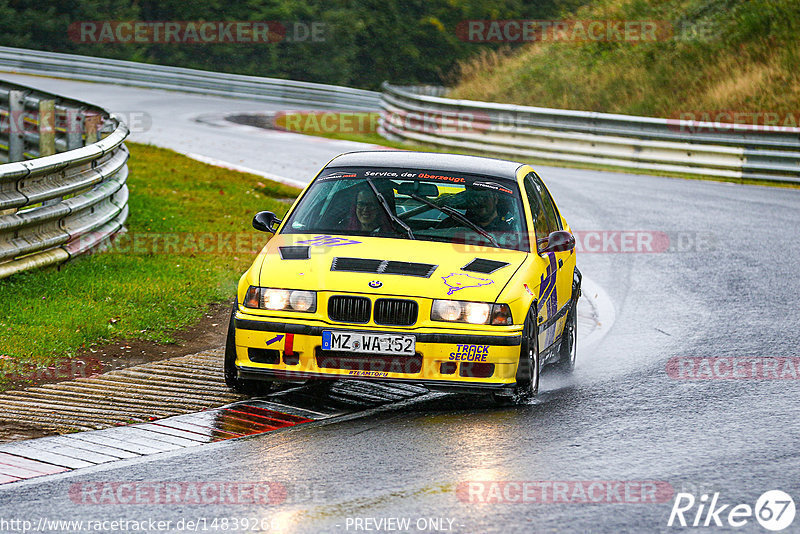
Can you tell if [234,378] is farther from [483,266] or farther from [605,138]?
[605,138]

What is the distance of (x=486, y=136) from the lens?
25.9 metres

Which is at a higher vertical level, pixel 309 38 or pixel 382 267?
pixel 309 38

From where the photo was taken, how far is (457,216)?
835 centimetres

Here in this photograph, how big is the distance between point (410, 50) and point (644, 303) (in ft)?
166

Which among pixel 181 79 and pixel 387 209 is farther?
pixel 181 79

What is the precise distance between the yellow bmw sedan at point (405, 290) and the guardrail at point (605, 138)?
48.3ft

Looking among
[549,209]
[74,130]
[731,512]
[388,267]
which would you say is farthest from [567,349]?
[74,130]

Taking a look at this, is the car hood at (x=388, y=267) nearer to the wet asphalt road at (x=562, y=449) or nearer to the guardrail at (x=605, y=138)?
the wet asphalt road at (x=562, y=449)

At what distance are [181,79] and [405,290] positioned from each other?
3347 centimetres

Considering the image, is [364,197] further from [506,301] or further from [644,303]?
[644,303]

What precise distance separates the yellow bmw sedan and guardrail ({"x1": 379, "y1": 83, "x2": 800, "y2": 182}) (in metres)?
14.7

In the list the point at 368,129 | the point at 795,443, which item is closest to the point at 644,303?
the point at 795,443

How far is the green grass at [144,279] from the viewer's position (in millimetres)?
9008

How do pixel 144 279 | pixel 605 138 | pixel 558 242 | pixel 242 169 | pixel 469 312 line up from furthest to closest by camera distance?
pixel 605 138, pixel 242 169, pixel 144 279, pixel 558 242, pixel 469 312
